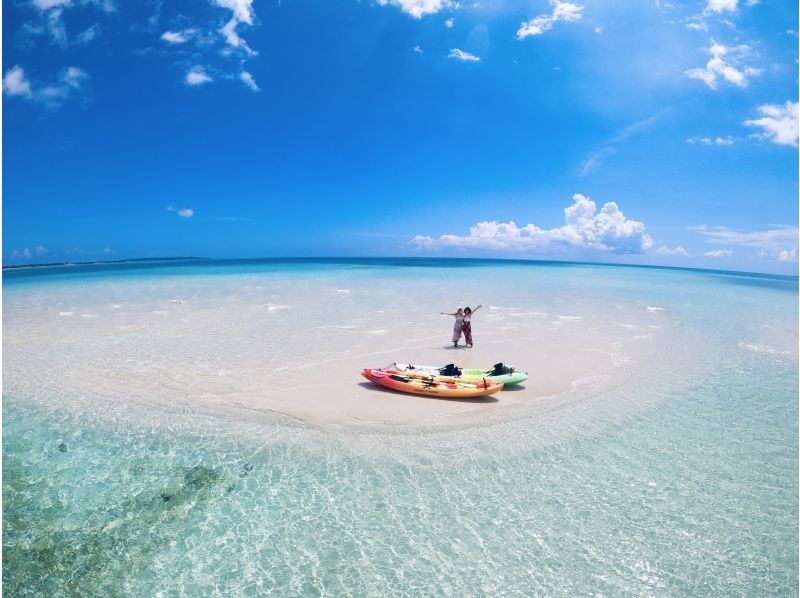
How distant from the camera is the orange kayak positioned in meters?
14.0

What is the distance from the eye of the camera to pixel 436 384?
14.3 meters

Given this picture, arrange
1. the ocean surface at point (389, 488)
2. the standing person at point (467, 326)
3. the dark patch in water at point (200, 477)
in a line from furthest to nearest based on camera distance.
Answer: the standing person at point (467, 326)
the dark patch in water at point (200, 477)
the ocean surface at point (389, 488)

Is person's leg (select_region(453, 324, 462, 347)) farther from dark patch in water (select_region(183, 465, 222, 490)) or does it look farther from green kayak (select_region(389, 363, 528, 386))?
dark patch in water (select_region(183, 465, 222, 490))

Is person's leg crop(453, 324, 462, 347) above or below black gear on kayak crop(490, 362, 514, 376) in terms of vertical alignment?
above

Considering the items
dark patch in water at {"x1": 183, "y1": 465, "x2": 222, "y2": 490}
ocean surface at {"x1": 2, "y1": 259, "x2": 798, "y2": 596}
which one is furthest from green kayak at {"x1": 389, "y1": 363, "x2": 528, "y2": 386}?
dark patch in water at {"x1": 183, "y1": 465, "x2": 222, "y2": 490}

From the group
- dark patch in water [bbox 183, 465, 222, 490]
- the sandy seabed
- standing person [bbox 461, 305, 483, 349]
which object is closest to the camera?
dark patch in water [bbox 183, 465, 222, 490]

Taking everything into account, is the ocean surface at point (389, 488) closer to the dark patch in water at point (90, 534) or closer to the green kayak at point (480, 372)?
the dark patch in water at point (90, 534)

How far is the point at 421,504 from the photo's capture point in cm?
869

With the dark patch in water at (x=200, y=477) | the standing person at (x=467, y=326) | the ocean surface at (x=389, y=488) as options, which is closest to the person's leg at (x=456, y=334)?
the standing person at (x=467, y=326)

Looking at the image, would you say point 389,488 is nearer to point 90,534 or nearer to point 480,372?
point 90,534

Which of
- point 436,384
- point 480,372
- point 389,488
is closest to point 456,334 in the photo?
point 480,372

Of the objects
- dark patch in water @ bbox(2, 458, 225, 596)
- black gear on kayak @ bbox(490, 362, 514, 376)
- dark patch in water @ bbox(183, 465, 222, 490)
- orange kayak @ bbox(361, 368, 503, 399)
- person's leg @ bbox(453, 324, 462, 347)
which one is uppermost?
person's leg @ bbox(453, 324, 462, 347)

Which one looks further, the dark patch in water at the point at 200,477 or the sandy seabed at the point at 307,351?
the sandy seabed at the point at 307,351

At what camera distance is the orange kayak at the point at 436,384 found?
Result: 14.0 m
